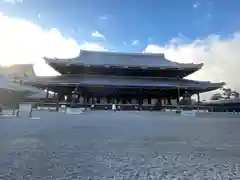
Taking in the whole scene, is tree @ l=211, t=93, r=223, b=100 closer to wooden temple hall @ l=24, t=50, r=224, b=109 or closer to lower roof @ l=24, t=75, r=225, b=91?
wooden temple hall @ l=24, t=50, r=224, b=109

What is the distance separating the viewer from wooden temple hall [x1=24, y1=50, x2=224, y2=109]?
21984 millimetres

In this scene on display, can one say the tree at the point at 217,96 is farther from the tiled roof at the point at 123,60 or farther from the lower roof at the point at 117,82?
the lower roof at the point at 117,82

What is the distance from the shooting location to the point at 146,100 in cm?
2652

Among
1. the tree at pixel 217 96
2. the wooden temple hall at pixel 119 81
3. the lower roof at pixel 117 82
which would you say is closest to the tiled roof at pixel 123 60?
the wooden temple hall at pixel 119 81

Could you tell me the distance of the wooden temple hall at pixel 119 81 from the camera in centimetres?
2198

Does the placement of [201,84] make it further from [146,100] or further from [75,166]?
[75,166]

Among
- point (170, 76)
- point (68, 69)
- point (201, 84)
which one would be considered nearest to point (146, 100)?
point (170, 76)

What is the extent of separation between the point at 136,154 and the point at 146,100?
23.3 metres

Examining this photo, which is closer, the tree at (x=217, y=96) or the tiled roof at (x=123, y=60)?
the tiled roof at (x=123, y=60)

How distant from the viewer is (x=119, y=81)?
2306 cm

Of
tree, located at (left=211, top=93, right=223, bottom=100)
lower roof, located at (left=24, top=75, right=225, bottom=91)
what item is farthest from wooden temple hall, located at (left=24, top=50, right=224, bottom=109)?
tree, located at (left=211, top=93, right=223, bottom=100)

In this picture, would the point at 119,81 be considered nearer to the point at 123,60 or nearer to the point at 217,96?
the point at 123,60

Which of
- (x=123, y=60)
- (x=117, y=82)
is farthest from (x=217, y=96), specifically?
(x=117, y=82)

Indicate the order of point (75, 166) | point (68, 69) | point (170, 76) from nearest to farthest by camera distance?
point (75, 166) → point (68, 69) → point (170, 76)
